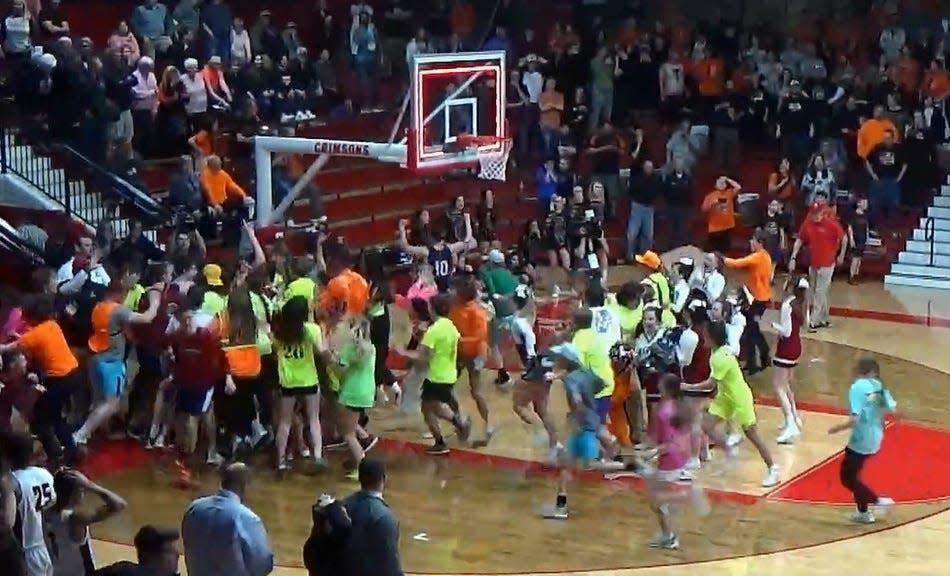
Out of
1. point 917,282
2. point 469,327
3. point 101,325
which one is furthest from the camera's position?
point 917,282

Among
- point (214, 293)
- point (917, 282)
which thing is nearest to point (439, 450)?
point (214, 293)

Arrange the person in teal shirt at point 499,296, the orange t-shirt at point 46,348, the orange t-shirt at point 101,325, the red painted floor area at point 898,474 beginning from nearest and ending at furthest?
the orange t-shirt at point 46,348
the red painted floor area at point 898,474
the orange t-shirt at point 101,325
the person in teal shirt at point 499,296

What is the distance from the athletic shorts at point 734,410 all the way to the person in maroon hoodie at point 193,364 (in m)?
3.95

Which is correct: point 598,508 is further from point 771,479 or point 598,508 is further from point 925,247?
point 925,247

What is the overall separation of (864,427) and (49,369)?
20.7 ft

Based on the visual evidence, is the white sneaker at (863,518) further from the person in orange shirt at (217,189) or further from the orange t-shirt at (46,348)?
the person in orange shirt at (217,189)

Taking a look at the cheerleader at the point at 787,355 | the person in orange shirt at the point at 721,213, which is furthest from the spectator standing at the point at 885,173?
the cheerleader at the point at 787,355

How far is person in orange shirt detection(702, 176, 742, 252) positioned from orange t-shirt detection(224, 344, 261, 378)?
10.2 metres

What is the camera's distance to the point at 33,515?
870 cm

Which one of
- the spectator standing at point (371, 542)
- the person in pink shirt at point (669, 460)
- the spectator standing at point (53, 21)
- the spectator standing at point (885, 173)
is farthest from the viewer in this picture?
the spectator standing at point (885, 173)

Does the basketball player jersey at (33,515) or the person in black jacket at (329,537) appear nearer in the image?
the person in black jacket at (329,537)

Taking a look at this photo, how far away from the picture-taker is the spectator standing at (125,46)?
65.7ft

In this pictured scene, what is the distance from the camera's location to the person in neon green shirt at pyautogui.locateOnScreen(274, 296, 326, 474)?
1303 cm

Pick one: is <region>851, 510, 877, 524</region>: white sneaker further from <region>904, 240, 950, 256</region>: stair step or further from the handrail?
<region>904, 240, 950, 256</region>: stair step
